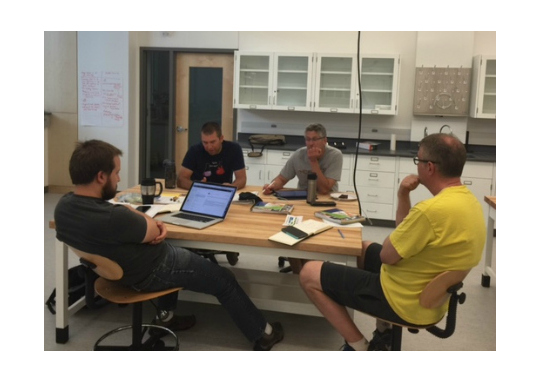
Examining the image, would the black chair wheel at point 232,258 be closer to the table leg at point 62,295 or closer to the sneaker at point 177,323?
the sneaker at point 177,323

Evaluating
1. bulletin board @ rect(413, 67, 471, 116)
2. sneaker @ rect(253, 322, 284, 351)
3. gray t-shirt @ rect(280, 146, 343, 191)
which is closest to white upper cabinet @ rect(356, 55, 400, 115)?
bulletin board @ rect(413, 67, 471, 116)

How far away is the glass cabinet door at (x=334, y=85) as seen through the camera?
217 inches

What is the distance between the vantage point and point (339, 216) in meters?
2.71

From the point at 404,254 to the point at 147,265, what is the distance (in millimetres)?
1098

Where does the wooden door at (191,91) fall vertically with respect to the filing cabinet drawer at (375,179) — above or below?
above

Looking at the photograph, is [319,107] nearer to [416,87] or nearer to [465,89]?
[416,87]

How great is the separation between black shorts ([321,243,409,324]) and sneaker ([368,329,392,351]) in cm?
19

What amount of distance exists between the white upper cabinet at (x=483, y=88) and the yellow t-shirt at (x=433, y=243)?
365 centimetres

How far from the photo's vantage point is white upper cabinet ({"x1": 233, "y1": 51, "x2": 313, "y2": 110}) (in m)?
5.61

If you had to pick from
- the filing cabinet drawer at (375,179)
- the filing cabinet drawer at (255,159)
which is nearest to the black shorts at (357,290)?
the filing cabinet drawer at (375,179)

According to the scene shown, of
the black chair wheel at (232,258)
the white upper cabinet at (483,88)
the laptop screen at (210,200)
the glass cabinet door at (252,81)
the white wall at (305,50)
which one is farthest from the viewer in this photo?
the glass cabinet door at (252,81)

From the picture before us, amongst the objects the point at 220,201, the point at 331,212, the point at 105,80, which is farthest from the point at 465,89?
the point at 105,80

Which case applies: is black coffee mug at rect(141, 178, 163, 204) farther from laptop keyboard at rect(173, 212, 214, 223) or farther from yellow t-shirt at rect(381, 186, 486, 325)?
yellow t-shirt at rect(381, 186, 486, 325)

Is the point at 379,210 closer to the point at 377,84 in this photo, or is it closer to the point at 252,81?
the point at 377,84
